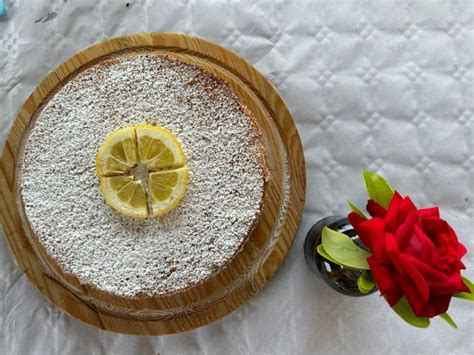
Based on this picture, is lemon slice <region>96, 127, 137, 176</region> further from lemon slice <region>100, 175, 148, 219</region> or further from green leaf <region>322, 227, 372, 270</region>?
green leaf <region>322, 227, 372, 270</region>

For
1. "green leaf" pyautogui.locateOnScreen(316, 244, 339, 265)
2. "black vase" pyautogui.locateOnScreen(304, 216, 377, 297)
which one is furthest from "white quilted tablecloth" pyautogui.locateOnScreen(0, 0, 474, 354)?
"green leaf" pyautogui.locateOnScreen(316, 244, 339, 265)

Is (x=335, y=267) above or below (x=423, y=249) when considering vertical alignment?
below

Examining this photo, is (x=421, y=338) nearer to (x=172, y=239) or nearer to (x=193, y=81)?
(x=172, y=239)

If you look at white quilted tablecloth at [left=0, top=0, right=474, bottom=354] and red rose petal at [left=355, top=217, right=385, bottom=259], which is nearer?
red rose petal at [left=355, top=217, right=385, bottom=259]

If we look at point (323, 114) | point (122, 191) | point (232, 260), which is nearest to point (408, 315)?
point (232, 260)

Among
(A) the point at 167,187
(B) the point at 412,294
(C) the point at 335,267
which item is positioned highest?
(A) the point at 167,187

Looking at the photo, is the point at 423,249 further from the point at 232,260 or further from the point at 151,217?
the point at 151,217

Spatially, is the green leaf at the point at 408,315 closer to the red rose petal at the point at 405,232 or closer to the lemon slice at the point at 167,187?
the red rose petal at the point at 405,232

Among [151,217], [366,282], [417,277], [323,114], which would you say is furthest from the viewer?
[323,114]
